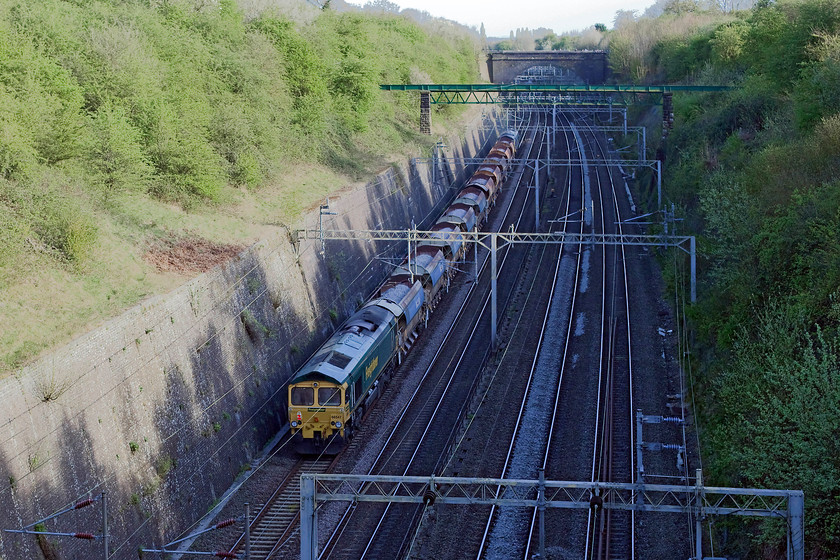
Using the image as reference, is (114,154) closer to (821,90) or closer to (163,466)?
(163,466)

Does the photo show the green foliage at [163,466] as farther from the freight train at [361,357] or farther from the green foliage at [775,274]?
the green foliage at [775,274]

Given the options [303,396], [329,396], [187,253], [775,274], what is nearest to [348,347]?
[329,396]

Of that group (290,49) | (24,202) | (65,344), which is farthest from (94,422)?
(290,49)

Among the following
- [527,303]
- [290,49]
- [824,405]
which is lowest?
[527,303]

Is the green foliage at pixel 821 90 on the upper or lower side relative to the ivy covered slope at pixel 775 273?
upper

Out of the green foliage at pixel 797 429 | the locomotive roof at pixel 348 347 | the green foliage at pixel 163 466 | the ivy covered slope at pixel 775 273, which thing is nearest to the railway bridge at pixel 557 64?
the ivy covered slope at pixel 775 273

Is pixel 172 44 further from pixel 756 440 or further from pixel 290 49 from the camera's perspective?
pixel 756 440
